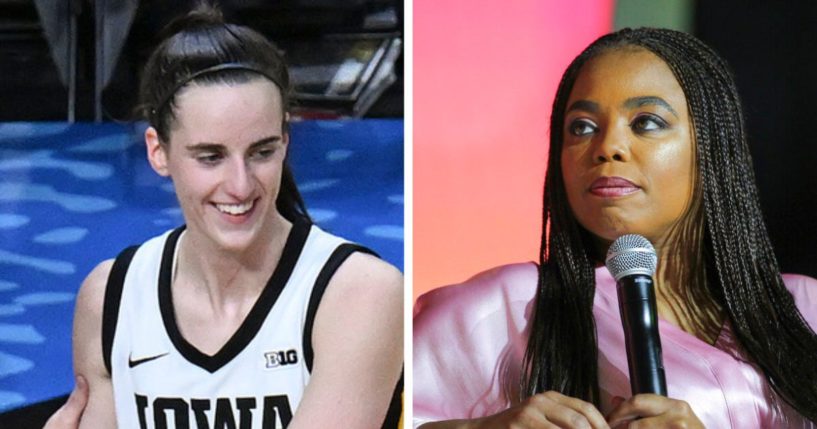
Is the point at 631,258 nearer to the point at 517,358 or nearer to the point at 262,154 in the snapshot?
the point at 517,358

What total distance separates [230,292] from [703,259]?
1.26 metres

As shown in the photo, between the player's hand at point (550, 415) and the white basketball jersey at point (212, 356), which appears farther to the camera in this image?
the white basketball jersey at point (212, 356)

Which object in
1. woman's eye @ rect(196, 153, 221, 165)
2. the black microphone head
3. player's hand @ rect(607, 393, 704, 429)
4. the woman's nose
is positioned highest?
woman's eye @ rect(196, 153, 221, 165)

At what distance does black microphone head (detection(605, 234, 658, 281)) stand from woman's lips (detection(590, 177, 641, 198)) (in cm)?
17

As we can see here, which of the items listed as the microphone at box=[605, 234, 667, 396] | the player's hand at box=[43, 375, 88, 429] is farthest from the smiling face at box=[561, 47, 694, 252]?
the player's hand at box=[43, 375, 88, 429]

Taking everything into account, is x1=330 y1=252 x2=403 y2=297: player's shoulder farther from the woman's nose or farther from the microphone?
the microphone

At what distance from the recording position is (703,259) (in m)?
3.06

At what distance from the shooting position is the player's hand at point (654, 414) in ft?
8.94

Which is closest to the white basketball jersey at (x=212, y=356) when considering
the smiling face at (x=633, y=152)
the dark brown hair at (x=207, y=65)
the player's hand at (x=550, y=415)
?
the dark brown hair at (x=207, y=65)

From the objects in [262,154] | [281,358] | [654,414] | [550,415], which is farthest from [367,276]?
[654,414]

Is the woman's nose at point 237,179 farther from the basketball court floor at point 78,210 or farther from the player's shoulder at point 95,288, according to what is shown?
the player's shoulder at point 95,288

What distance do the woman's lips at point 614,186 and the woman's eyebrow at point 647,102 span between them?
0.20 metres

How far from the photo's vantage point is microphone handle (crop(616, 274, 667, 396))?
263 cm

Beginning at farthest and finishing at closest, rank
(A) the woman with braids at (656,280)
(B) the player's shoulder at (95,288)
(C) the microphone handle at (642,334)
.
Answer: (B) the player's shoulder at (95,288)
(A) the woman with braids at (656,280)
(C) the microphone handle at (642,334)
